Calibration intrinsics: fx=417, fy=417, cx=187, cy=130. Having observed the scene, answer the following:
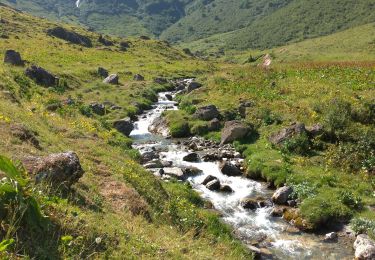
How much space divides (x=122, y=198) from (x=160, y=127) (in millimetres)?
25769

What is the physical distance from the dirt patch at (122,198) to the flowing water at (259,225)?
20.2 ft

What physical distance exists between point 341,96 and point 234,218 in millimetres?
21122

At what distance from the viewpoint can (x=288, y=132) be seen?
30.6m

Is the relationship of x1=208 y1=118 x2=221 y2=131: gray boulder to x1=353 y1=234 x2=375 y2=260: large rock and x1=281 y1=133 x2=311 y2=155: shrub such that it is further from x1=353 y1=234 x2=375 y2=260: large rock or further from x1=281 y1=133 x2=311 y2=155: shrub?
x1=353 y1=234 x2=375 y2=260: large rock

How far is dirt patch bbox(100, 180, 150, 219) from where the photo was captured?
1423cm

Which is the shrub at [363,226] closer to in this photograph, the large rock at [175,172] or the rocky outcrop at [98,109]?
the large rock at [175,172]

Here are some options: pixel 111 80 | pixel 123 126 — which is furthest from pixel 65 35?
pixel 123 126

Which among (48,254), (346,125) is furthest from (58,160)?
(346,125)

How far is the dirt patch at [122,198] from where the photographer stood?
46.7ft

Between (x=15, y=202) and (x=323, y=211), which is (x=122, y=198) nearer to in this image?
(x=15, y=202)

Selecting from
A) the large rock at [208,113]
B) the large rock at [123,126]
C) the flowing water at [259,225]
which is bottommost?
the flowing water at [259,225]

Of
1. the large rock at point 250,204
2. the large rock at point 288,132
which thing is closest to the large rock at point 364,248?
the large rock at point 250,204

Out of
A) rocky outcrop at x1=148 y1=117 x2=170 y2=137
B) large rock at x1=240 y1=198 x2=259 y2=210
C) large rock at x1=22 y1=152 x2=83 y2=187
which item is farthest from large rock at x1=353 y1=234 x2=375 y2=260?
rocky outcrop at x1=148 y1=117 x2=170 y2=137

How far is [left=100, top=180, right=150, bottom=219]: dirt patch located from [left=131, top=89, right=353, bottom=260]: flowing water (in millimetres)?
6161
